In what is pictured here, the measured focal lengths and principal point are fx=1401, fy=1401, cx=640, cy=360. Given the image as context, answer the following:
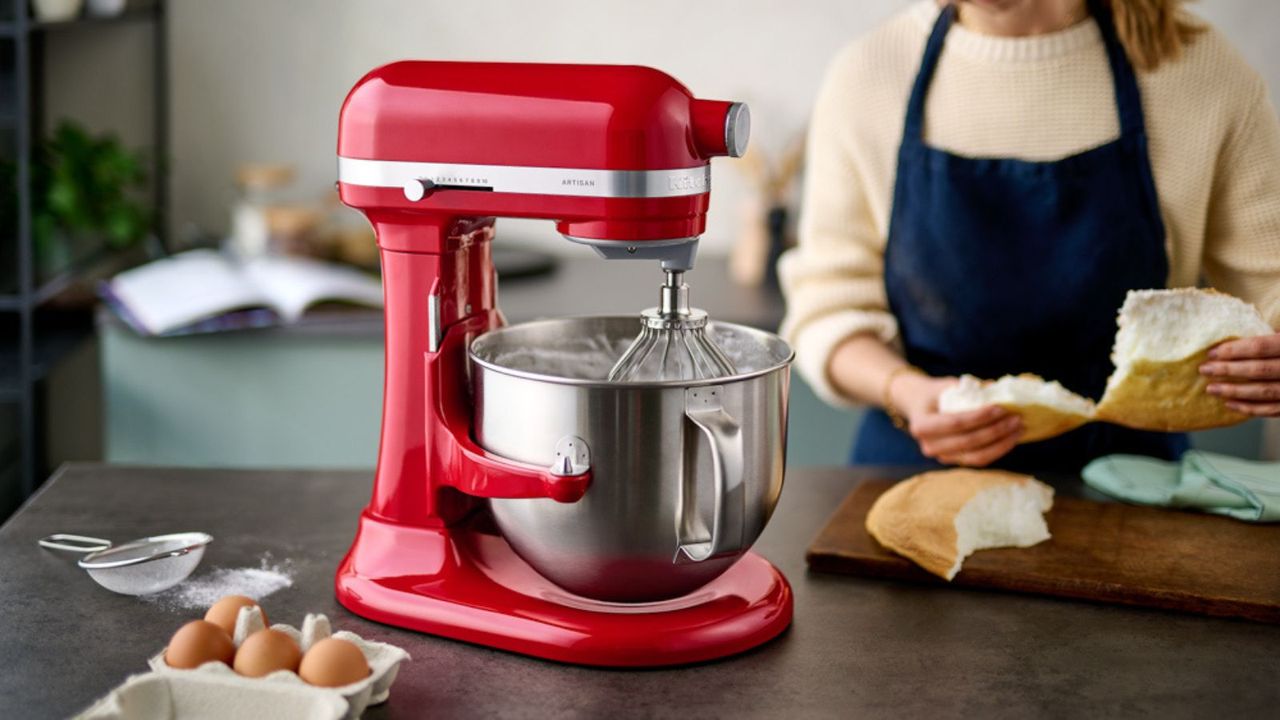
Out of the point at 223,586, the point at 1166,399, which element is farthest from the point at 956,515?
the point at 223,586

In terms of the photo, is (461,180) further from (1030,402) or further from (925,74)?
(925,74)

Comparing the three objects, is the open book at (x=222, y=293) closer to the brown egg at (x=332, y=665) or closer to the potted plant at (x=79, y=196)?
the potted plant at (x=79, y=196)

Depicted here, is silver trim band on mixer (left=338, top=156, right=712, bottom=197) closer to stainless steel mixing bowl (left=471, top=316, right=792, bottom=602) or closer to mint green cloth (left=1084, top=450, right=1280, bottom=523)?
stainless steel mixing bowl (left=471, top=316, right=792, bottom=602)

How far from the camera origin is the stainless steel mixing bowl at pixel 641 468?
103 centimetres

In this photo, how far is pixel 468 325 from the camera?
3.93ft

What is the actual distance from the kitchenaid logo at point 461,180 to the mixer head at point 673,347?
161 mm

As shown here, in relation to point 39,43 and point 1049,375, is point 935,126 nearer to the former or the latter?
point 1049,375

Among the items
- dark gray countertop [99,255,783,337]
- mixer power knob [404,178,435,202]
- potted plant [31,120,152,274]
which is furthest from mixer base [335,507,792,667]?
potted plant [31,120,152,274]

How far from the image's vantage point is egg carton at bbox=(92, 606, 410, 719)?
0.94m

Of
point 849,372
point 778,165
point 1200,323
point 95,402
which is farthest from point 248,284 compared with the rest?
point 1200,323

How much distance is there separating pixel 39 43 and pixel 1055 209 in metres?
2.26

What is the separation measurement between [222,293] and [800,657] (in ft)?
5.55

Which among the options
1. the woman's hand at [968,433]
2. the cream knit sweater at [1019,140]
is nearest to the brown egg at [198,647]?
the woman's hand at [968,433]

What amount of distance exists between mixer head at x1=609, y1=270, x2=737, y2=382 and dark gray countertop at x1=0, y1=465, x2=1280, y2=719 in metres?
0.23
